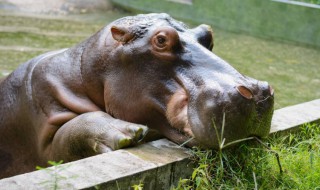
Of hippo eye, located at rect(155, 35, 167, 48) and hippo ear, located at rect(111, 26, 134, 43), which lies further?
hippo ear, located at rect(111, 26, 134, 43)

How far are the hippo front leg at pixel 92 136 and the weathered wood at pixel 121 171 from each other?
0.08 metres

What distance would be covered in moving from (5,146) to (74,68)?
72cm

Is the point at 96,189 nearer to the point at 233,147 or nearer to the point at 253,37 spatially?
the point at 233,147

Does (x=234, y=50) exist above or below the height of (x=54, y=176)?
below

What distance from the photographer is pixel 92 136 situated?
116 inches

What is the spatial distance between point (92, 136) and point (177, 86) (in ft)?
1.61

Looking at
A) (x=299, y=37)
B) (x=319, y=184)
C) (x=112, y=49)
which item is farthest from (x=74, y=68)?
(x=299, y=37)

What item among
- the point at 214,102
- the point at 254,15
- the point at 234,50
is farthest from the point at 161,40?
the point at 254,15

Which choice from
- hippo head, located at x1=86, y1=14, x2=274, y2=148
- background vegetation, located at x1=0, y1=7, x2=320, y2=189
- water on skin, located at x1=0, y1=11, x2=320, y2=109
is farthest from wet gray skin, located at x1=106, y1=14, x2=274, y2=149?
water on skin, located at x1=0, y1=11, x2=320, y2=109

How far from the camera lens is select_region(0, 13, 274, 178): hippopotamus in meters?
2.70

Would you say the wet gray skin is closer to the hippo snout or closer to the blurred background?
the hippo snout

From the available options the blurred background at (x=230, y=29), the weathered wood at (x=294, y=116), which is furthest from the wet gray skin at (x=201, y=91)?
the blurred background at (x=230, y=29)

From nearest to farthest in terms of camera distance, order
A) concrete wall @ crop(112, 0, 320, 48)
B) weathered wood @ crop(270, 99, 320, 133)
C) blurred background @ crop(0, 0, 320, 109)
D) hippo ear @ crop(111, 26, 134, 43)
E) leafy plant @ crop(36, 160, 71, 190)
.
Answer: leafy plant @ crop(36, 160, 71, 190)
hippo ear @ crop(111, 26, 134, 43)
weathered wood @ crop(270, 99, 320, 133)
blurred background @ crop(0, 0, 320, 109)
concrete wall @ crop(112, 0, 320, 48)

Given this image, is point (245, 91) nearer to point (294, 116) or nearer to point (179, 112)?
point (179, 112)
